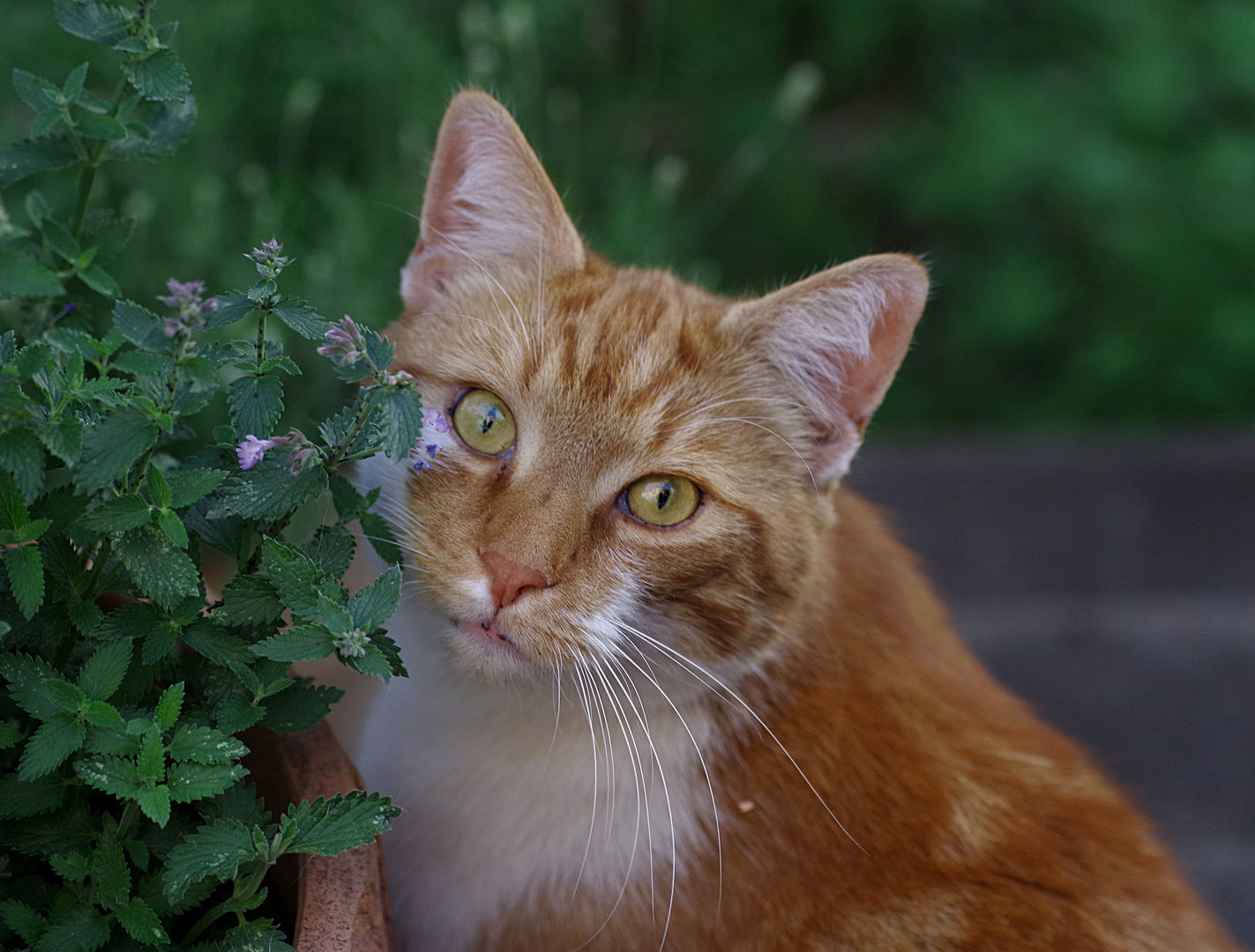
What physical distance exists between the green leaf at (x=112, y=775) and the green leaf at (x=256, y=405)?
325mm

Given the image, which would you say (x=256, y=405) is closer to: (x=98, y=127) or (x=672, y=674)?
(x=98, y=127)

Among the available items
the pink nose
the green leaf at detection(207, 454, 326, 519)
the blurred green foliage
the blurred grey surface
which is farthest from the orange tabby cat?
the blurred grey surface

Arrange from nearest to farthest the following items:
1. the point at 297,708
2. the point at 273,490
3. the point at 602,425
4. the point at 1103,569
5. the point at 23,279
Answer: the point at 23,279
the point at 273,490
the point at 297,708
the point at 602,425
the point at 1103,569

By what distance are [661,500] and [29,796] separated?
2.66ft

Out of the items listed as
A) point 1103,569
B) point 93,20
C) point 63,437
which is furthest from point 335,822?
point 1103,569

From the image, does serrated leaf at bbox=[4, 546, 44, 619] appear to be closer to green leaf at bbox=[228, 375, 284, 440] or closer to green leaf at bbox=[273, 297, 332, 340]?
green leaf at bbox=[228, 375, 284, 440]

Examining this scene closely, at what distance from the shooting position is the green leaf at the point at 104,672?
1.10m

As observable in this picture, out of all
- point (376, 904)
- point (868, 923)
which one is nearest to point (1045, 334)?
point (868, 923)

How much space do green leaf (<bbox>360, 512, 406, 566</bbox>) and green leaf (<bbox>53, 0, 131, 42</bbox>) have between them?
52 centimetres

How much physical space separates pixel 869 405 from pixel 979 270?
271cm

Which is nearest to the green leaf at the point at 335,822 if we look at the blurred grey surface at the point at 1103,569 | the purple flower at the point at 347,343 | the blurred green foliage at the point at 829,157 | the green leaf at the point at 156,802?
the green leaf at the point at 156,802

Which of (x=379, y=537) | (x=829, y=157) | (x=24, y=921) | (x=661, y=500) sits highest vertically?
(x=829, y=157)

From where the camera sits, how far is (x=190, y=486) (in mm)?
1077

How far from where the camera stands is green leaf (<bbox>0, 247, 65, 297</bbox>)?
98cm
